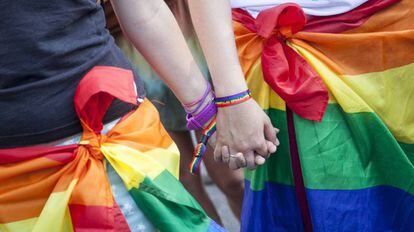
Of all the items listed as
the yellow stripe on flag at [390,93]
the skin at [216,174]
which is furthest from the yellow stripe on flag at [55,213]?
the skin at [216,174]

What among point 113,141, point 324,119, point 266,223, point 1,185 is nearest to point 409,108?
point 324,119

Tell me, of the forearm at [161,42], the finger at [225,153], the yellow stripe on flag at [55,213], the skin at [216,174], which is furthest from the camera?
the skin at [216,174]

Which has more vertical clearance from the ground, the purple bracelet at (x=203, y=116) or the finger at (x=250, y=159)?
the purple bracelet at (x=203, y=116)

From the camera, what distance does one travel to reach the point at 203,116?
1382 millimetres

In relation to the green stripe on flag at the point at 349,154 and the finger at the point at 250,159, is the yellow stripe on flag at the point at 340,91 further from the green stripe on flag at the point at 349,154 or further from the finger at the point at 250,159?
the finger at the point at 250,159

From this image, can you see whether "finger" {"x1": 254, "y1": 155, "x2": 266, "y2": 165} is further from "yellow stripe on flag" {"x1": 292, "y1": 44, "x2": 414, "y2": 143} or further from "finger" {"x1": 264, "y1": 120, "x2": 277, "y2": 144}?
"yellow stripe on flag" {"x1": 292, "y1": 44, "x2": 414, "y2": 143}

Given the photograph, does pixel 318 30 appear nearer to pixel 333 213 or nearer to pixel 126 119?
pixel 333 213

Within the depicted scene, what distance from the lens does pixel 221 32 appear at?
1394mm

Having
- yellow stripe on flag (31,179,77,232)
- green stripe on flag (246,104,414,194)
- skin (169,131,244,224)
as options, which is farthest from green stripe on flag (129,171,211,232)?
skin (169,131,244,224)

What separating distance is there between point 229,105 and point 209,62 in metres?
0.12

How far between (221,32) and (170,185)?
0.38m

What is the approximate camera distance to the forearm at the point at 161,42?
4.25 ft

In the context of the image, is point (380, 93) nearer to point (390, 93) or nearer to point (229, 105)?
point (390, 93)

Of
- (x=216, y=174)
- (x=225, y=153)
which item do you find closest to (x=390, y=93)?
(x=225, y=153)
